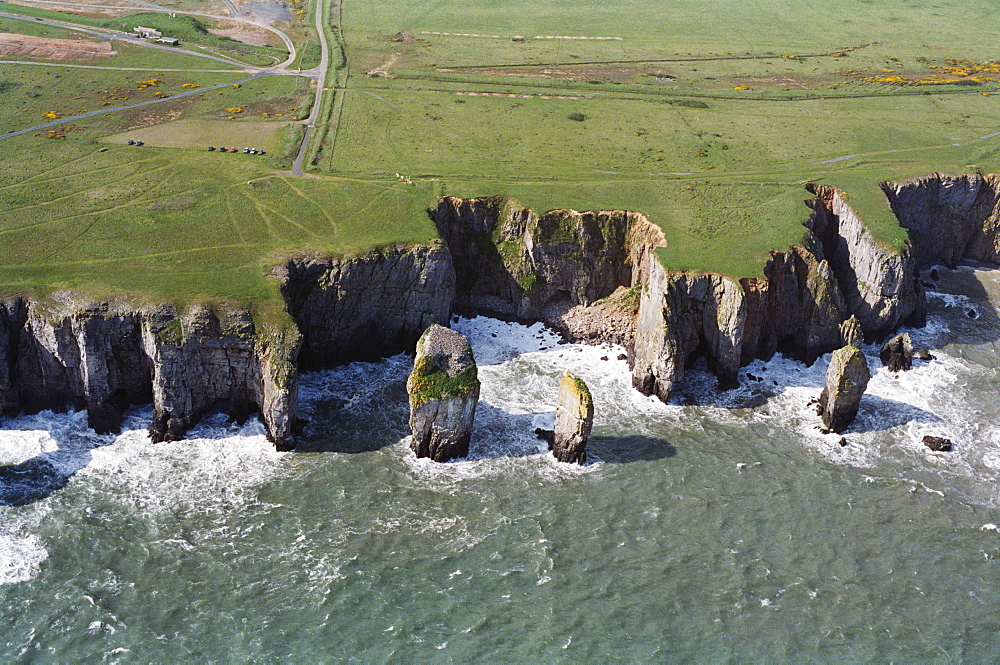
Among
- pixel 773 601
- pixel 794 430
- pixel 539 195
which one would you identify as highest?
pixel 539 195

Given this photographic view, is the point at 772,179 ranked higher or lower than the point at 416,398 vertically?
higher

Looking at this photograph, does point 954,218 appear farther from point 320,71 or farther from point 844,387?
point 320,71

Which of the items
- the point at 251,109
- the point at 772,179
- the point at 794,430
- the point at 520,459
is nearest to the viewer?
the point at 520,459

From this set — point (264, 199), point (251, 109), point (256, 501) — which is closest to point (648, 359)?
point (256, 501)

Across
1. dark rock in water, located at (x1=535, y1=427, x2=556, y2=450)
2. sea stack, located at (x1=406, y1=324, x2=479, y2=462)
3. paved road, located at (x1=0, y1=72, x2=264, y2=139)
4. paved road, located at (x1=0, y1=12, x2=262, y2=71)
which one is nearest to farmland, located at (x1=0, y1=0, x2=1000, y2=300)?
paved road, located at (x1=0, y1=72, x2=264, y2=139)

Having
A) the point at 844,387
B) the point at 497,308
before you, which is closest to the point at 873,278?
the point at 844,387

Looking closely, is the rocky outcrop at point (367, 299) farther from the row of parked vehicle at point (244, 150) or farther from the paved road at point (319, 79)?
the row of parked vehicle at point (244, 150)

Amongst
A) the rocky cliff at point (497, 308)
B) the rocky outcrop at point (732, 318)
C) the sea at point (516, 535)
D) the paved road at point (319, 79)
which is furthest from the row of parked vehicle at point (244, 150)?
the rocky outcrop at point (732, 318)

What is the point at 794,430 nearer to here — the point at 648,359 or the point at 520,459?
the point at 648,359

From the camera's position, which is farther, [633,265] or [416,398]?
[633,265]
